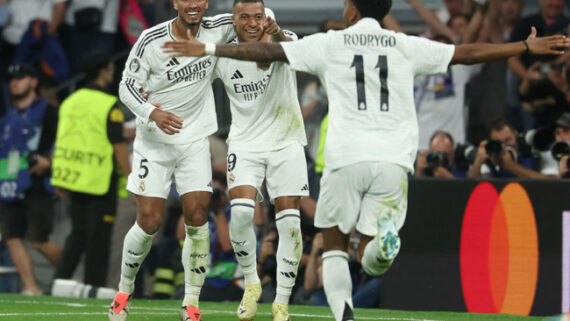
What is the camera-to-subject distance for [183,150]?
8977mm

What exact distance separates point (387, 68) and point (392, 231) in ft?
3.22

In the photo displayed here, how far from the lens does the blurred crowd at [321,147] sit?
11.8 meters

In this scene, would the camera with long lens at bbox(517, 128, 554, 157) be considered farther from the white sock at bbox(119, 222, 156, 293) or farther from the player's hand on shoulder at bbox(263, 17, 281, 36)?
the white sock at bbox(119, 222, 156, 293)

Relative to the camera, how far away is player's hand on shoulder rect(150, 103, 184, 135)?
8359 millimetres

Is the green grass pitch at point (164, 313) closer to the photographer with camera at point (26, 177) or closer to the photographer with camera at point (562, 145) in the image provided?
the photographer with camera at point (562, 145)

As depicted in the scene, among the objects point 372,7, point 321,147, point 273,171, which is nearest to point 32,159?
point 321,147

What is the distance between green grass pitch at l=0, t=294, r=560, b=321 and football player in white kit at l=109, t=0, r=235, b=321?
0.79 metres

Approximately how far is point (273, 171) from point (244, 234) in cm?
51

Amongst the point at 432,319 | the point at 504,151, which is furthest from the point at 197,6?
the point at 504,151

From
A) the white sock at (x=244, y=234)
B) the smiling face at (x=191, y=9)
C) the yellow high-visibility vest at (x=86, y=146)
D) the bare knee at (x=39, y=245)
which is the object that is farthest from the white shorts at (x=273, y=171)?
the bare knee at (x=39, y=245)

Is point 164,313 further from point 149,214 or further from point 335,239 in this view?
point 335,239

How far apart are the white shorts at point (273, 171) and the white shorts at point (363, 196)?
142cm

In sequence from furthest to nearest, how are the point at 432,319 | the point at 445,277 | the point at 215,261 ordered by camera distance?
the point at 215,261, the point at 445,277, the point at 432,319

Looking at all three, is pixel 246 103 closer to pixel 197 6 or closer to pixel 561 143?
pixel 197 6
